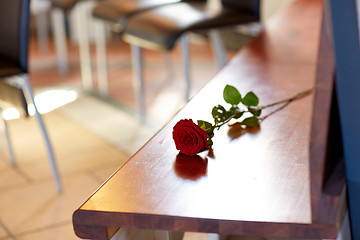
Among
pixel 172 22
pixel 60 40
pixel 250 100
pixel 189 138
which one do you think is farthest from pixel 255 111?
pixel 60 40

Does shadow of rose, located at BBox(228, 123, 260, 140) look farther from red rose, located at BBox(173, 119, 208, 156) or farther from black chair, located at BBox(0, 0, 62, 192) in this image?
black chair, located at BBox(0, 0, 62, 192)

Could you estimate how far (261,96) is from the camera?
1234mm

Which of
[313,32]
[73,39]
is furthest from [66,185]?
[73,39]

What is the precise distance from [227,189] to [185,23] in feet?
4.95

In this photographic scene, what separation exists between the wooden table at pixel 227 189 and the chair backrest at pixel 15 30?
3.20 feet

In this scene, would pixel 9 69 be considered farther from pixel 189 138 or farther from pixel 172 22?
pixel 189 138

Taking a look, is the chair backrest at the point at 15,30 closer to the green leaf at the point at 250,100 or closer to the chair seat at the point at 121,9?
the chair seat at the point at 121,9

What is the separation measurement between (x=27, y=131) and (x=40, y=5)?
1729 mm

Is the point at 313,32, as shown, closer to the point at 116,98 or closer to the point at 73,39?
the point at 116,98

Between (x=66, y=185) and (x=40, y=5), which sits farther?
(x=40, y=5)

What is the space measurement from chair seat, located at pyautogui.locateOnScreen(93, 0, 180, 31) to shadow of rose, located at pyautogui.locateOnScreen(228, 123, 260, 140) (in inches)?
62.9

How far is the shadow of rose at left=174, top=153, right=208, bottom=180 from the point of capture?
2.87 feet

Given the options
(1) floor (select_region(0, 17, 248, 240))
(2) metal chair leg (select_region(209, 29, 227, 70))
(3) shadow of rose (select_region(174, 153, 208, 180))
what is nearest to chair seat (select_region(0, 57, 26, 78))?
(1) floor (select_region(0, 17, 248, 240))

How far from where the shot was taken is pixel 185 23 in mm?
2254
